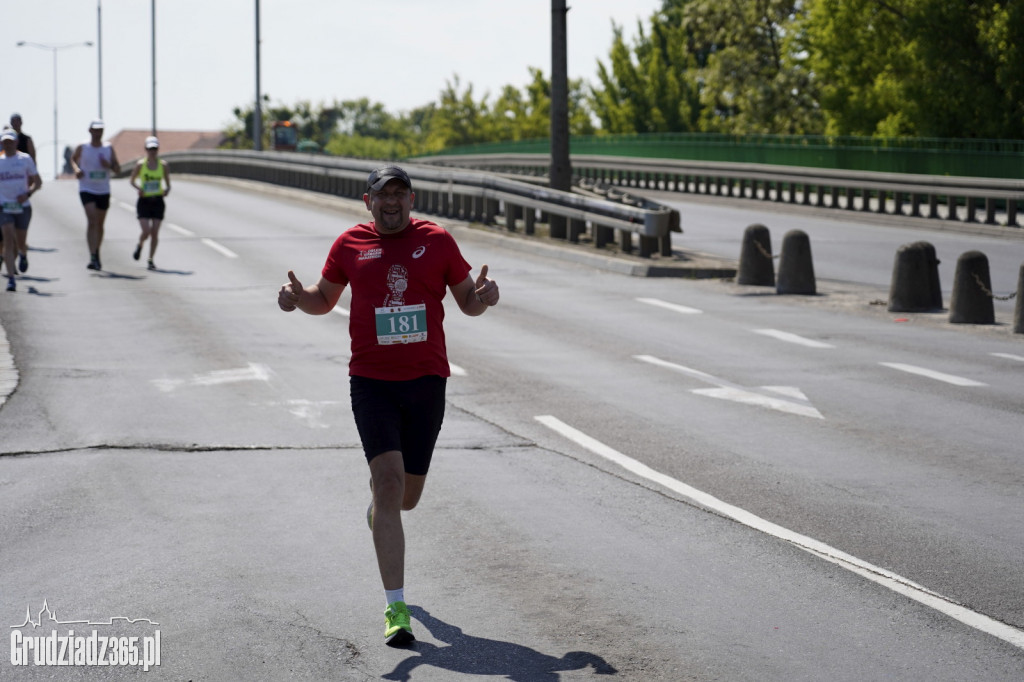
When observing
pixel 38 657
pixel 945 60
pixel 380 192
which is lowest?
pixel 38 657

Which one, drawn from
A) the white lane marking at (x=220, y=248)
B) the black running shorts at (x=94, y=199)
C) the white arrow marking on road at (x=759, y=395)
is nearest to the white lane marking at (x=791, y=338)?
the white arrow marking on road at (x=759, y=395)

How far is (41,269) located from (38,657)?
15.8m

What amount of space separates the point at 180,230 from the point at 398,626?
22.5 meters

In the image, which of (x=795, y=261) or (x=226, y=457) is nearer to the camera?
(x=226, y=457)

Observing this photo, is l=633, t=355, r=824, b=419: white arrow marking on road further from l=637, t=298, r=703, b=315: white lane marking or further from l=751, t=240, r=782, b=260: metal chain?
l=751, t=240, r=782, b=260: metal chain

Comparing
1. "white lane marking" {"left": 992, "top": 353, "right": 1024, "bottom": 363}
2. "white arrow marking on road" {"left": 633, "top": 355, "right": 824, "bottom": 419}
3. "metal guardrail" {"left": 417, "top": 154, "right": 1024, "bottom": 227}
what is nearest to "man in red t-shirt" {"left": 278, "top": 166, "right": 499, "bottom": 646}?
"white arrow marking on road" {"left": 633, "top": 355, "right": 824, "bottom": 419}

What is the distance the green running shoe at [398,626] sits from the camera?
17.8 ft

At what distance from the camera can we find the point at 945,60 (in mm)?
43844

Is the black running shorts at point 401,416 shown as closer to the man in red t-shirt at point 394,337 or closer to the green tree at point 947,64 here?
the man in red t-shirt at point 394,337

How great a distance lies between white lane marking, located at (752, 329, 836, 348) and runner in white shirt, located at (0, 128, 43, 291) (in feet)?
28.7

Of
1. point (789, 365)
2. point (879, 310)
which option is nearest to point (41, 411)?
point (789, 365)

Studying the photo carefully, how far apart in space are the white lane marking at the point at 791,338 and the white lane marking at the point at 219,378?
17.6 ft

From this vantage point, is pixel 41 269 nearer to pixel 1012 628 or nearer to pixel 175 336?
pixel 175 336

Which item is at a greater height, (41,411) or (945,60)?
(945,60)
